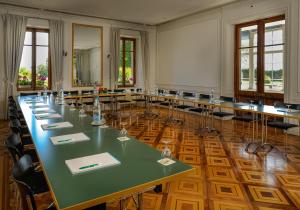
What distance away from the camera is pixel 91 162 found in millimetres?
1782

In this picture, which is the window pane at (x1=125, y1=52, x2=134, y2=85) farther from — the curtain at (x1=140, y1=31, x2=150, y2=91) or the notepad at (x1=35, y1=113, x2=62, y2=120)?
the notepad at (x1=35, y1=113, x2=62, y2=120)

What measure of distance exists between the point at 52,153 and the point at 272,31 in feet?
21.6

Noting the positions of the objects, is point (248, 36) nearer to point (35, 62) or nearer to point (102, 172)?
point (35, 62)

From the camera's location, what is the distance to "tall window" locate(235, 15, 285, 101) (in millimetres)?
6645

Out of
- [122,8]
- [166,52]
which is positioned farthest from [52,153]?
[166,52]

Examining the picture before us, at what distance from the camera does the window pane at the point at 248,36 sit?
23.9 ft

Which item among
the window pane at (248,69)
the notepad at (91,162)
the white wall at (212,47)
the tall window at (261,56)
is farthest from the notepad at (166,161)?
the window pane at (248,69)

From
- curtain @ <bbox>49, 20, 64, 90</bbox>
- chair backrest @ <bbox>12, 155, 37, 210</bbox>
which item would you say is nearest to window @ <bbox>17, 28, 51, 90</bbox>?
curtain @ <bbox>49, 20, 64, 90</bbox>

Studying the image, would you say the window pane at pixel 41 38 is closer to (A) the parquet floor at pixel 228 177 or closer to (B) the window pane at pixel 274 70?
(A) the parquet floor at pixel 228 177

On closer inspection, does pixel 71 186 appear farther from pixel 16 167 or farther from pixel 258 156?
pixel 258 156

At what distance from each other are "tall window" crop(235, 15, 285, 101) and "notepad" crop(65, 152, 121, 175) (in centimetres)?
597

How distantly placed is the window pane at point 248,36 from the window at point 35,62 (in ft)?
20.4

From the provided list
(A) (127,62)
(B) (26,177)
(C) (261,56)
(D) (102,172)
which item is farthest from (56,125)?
(A) (127,62)

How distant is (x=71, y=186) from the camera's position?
1420 millimetres
